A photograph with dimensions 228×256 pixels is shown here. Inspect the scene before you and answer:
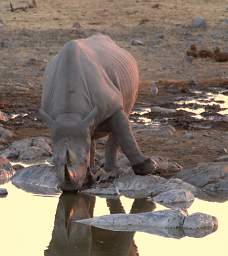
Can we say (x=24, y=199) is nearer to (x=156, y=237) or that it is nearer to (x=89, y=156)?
(x=89, y=156)

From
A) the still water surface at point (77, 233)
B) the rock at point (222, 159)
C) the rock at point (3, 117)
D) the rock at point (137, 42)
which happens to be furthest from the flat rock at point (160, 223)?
the rock at point (137, 42)

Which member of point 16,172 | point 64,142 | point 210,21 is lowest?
point 210,21

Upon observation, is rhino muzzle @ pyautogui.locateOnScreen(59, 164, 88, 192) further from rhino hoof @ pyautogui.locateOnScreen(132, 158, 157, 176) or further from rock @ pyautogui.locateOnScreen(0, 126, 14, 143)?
rock @ pyautogui.locateOnScreen(0, 126, 14, 143)

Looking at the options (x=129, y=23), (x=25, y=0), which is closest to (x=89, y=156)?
(x=129, y=23)

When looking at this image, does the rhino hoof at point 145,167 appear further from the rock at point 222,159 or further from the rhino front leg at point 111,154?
the rock at point 222,159

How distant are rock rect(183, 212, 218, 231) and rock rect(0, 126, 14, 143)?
460 cm

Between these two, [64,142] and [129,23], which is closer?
[64,142]

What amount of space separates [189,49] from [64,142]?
12.2 metres

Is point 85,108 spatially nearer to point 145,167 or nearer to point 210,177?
point 145,167

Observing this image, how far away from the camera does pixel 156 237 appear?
1037cm

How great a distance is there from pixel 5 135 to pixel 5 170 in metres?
2.05

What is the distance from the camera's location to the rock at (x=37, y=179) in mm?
12406

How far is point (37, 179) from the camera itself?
1261cm

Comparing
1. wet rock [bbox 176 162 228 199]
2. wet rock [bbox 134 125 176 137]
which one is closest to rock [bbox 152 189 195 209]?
wet rock [bbox 176 162 228 199]
